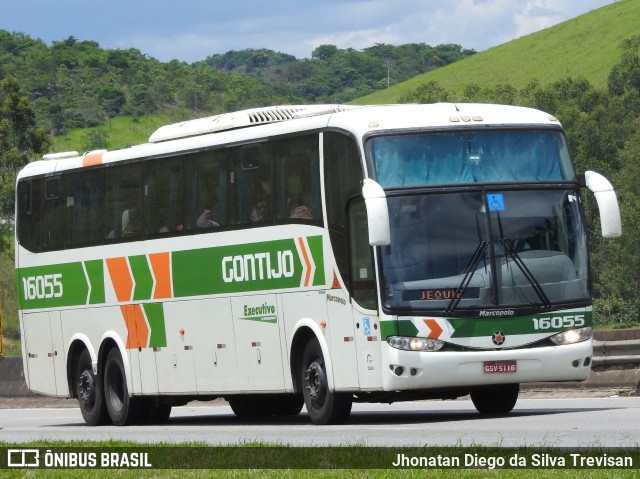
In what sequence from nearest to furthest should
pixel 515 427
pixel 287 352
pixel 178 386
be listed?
1. pixel 515 427
2. pixel 287 352
3. pixel 178 386

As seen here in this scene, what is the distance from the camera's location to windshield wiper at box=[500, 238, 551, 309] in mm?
17359

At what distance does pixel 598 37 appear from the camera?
17162 centimetres

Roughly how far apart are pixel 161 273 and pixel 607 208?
677 centimetres

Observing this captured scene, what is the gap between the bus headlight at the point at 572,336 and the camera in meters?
17.5

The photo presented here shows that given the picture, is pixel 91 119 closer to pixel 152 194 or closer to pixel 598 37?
pixel 598 37

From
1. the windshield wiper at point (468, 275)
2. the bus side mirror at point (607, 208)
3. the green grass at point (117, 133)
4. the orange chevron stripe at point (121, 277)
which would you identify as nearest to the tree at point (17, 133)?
the orange chevron stripe at point (121, 277)

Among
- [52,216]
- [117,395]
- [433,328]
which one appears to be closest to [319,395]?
[433,328]

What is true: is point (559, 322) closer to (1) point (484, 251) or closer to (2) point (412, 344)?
(1) point (484, 251)

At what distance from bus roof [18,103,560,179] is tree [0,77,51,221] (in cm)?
5507

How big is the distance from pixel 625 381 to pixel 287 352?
18.2 feet

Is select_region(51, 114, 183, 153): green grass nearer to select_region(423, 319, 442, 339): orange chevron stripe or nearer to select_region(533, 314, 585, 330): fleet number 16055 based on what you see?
select_region(533, 314, 585, 330): fleet number 16055

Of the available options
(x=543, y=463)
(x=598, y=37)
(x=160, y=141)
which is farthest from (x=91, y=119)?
(x=543, y=463)

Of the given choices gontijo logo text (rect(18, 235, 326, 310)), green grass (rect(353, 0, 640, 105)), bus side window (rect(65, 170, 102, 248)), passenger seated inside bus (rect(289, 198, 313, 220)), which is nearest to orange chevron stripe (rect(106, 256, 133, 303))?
gontijo logo text (rect(18, 235, 326, 310))

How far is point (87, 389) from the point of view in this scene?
77.1ft
